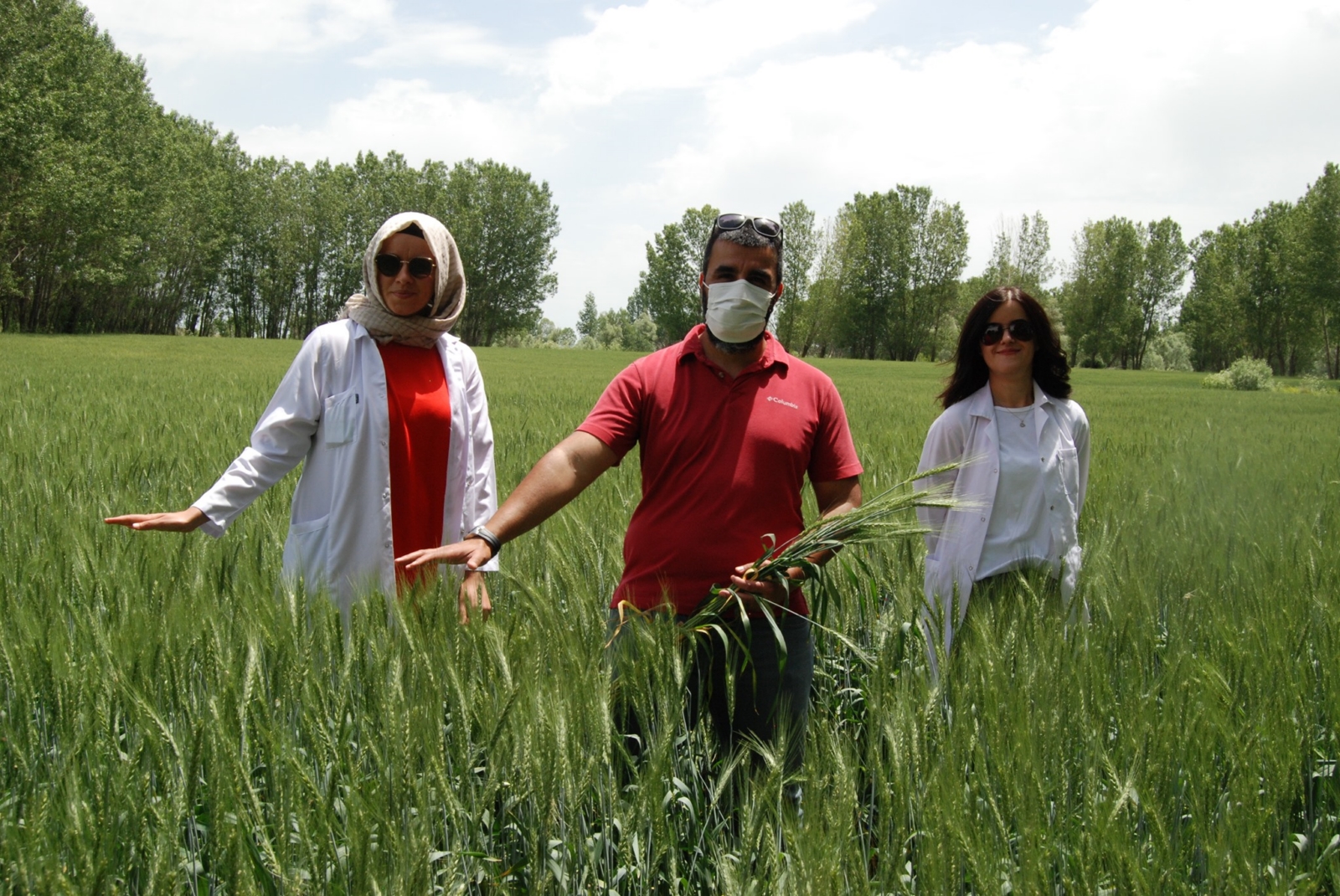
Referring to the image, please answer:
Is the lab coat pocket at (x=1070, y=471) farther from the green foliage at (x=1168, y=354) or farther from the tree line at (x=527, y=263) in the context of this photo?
the green foliage at (x=1168, y=354)

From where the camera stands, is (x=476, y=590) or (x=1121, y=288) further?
(x=1121, y=288)

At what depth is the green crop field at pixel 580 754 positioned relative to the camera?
4.43 feet

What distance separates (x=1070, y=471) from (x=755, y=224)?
60.0 inches

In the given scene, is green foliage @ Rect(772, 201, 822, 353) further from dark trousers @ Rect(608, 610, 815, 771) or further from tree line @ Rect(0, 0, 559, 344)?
dark trousers @ Rect(608, 610, 815, 771)

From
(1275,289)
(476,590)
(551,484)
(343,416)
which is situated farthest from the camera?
(1275,289)

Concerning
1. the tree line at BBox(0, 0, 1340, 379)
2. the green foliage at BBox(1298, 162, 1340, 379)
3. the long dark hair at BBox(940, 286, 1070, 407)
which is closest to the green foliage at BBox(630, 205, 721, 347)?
the tree line at BBox(0, 0, 1340, 379)

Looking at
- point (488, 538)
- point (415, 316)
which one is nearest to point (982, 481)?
point (488, 538)

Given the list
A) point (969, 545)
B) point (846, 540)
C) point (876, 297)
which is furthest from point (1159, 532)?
point (876, 297)

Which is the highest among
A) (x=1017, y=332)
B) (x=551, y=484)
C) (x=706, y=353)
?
(x=1017, y=332)

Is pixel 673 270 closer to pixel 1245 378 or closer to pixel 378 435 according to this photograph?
pixel 1245 378

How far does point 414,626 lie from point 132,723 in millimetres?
483

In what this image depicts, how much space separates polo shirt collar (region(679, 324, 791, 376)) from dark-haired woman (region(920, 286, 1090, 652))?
2.61 feet

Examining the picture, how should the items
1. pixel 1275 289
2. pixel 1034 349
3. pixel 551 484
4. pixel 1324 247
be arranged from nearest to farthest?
pixel 551 484, pixel 1034 349, pixel 1324 247, pixel 1275 289

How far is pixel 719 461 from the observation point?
7.76ft
